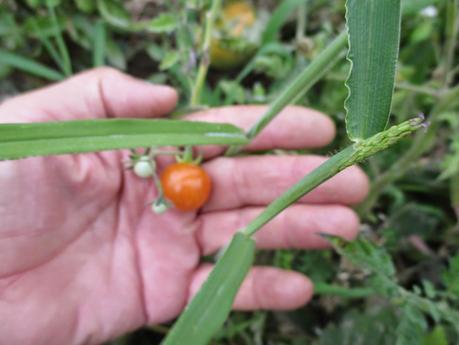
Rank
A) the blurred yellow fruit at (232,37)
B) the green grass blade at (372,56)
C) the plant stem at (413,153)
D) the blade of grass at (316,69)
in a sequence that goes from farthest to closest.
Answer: the blurred yellow fruit at (232,37)
the plant stem at (413,153)
the blade of grass at (316,69)
the green grass blade at (372,56)

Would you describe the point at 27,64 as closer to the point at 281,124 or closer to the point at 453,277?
the point at 281,124

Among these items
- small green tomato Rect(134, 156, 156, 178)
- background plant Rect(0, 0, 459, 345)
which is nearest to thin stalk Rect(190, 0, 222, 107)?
background plant Rect(0, 0, 459, 345)

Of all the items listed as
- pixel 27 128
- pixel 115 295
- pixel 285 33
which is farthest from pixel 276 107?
pixel 285 33

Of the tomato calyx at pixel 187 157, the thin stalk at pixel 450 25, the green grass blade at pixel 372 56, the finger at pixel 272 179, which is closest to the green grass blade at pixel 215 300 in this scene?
the green grass blade at pixel 372 56

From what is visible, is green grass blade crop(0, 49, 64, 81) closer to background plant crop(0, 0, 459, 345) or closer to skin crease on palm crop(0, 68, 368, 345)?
background plant crop(0, 0, 459, 345)

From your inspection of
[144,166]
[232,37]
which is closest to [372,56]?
[144,166]

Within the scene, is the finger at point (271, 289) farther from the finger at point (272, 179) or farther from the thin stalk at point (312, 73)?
the thin stalk at point (312, 73)
